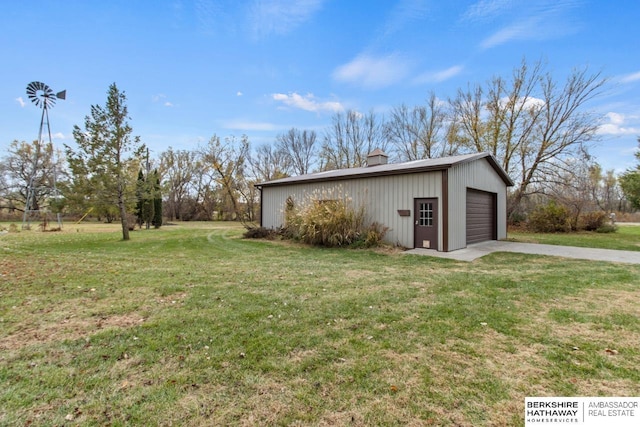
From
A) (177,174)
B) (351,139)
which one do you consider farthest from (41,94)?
(351,139)

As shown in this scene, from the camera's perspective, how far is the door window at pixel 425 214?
876cm

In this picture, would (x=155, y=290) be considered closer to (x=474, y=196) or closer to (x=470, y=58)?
(x=474, y=196)

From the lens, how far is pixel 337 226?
30.9ft

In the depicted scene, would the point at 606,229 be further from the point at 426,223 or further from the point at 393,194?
the point at 393,194

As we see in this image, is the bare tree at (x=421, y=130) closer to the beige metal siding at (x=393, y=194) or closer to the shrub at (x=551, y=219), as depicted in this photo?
the shrub at (x=551, y=219)

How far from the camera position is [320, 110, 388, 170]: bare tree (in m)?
27.0

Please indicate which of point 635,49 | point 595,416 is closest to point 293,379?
point 595,416

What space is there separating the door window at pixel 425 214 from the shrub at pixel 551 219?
10327 mm

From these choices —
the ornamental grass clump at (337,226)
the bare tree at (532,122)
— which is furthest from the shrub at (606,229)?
the ornamental grass clump at (337,226)

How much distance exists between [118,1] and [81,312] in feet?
26.7

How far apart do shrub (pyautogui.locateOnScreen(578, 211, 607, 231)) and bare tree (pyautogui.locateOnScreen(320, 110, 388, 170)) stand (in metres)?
15.2

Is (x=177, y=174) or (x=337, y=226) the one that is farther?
(x=177, y=174)

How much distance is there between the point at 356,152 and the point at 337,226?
19.3m

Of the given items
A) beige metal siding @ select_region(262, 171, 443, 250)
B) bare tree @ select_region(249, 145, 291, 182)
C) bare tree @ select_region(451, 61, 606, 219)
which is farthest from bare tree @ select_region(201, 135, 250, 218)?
bare tree @ select_region(451, 61, 606, 219)
